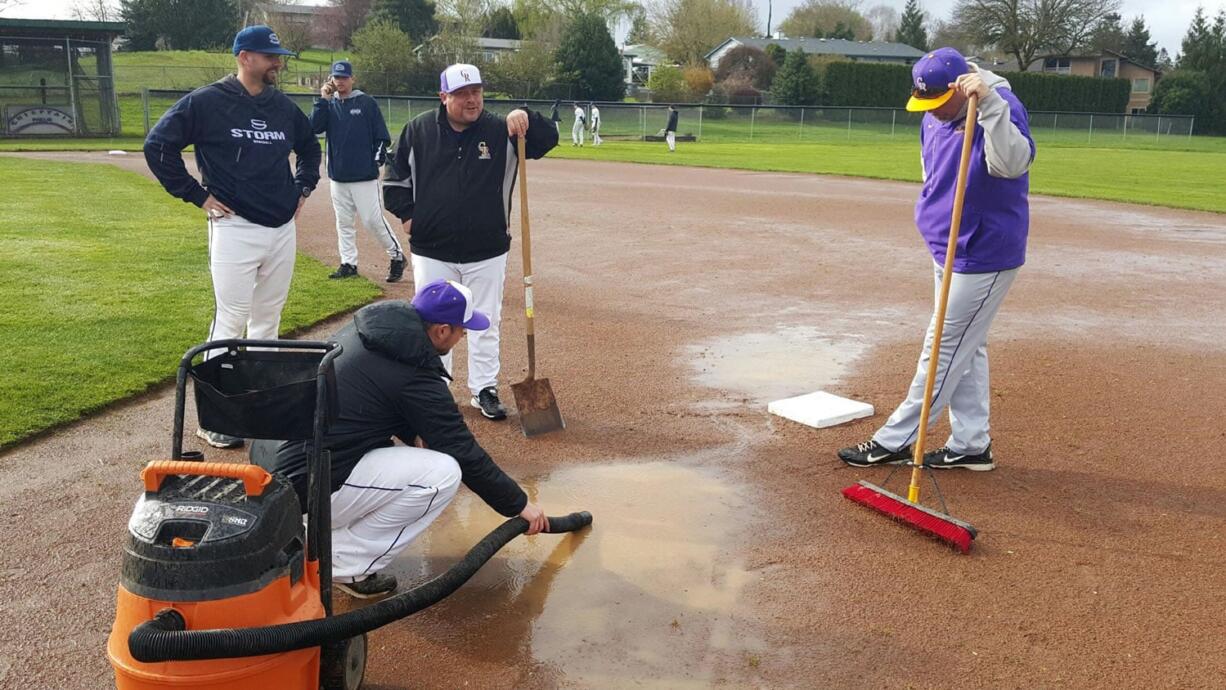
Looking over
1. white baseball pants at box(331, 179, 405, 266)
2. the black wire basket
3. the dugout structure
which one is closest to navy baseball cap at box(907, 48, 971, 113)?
the black wire basket

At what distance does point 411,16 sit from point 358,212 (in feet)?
180

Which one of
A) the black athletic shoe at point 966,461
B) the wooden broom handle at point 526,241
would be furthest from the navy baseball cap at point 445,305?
the black athletic shoe at point 966,461

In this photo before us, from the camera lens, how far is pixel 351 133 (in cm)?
1032

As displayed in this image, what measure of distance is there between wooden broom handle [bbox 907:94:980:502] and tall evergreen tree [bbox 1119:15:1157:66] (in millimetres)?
83957

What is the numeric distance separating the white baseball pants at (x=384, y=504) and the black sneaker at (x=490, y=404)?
7.46 feet

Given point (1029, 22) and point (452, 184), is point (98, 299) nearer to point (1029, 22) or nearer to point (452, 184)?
point (452, 184)

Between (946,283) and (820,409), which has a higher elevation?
(946,283)

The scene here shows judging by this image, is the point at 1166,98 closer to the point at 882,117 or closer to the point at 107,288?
the point at 882,117

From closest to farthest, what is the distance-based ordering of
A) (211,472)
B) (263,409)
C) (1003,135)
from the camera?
(211,472) → (263,409) → (1003,135)

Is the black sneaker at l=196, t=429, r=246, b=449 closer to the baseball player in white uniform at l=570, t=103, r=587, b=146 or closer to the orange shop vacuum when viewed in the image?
the orange shop vacuum

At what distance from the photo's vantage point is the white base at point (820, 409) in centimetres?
623

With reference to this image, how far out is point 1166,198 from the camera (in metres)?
19.6

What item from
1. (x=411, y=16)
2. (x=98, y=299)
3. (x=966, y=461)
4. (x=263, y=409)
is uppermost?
(x=411, y=16)

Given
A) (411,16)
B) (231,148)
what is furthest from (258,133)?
(411,16)
